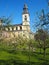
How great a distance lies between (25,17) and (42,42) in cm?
10880

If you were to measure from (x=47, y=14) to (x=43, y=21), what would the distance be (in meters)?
1.48

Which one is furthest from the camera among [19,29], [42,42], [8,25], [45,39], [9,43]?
[19,29]

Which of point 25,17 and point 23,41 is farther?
point 25,17

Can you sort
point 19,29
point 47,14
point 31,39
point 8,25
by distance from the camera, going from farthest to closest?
point 19,29 → point 31,39 → point 8,25 → point 47,14

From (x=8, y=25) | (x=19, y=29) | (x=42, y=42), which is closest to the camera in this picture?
(x=8, y=25)

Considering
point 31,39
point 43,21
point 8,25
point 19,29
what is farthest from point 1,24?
point 19,29

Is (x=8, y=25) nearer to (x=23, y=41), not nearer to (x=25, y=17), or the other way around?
(x=23, y=41)

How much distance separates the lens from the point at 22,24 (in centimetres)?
16475

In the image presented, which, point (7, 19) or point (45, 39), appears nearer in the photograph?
point (7, 19)

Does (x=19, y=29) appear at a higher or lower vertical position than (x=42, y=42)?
higher

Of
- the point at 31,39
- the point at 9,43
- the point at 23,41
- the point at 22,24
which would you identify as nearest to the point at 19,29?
the point at 22,24

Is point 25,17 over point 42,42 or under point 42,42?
over

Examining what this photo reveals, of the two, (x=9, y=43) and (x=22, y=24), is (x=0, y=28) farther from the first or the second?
(x=22, y=24)

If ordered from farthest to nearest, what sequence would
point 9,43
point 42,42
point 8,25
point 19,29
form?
point 19,29 → point 9,43 → point 42,42 → point 8,25
